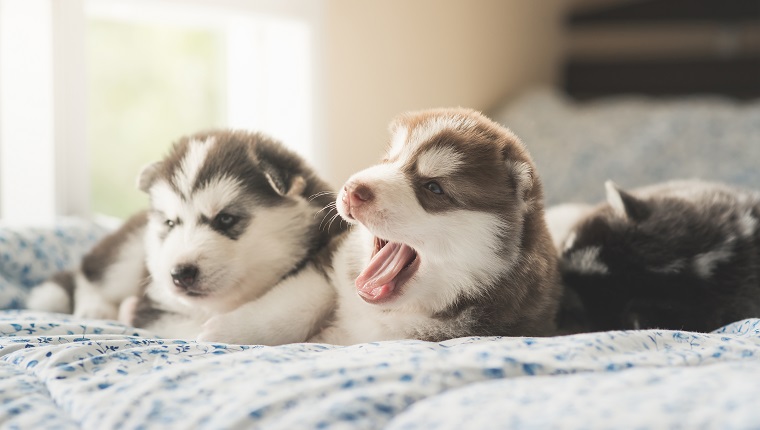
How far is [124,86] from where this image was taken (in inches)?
155

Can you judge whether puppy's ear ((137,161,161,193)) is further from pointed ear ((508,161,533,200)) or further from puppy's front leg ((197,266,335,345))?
pointed ear ((508,161,533,200))

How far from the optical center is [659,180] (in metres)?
3.47

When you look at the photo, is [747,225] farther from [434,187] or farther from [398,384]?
[398,384]

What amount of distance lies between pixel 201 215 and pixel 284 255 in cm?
20

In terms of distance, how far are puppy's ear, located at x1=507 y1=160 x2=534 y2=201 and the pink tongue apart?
23cm

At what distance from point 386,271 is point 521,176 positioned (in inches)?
12.1

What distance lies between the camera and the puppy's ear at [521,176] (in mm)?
1409

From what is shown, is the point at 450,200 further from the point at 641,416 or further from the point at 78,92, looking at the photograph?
the point at 78,92

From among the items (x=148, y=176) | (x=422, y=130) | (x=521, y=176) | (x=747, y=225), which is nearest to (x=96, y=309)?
(x=148, y=176)

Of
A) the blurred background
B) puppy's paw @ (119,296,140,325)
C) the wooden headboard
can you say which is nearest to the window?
the blurred background

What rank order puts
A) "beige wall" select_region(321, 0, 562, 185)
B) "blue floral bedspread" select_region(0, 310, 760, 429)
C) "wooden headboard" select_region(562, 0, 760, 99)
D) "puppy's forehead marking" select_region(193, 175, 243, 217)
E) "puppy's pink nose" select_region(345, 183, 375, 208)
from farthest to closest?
"wooden headboard" select_region(562, 0, 760, 99)
"beige wall" select_region(321, 0, 562, 185)
"puppy's forehead marking" select_region(193, 175, 243, 217)
"puppy's pink nose" select_region(345, 183, 375, 208)
"blue floral bedspread" select_region(0, 310, 760, 429)

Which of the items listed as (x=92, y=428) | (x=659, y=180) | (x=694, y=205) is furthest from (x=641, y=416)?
(x=659, y=180)

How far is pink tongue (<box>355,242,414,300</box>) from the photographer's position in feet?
4.68

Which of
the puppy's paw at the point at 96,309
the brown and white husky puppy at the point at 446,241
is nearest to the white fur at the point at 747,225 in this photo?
the brown and white husky puppy at the point at 446,241
